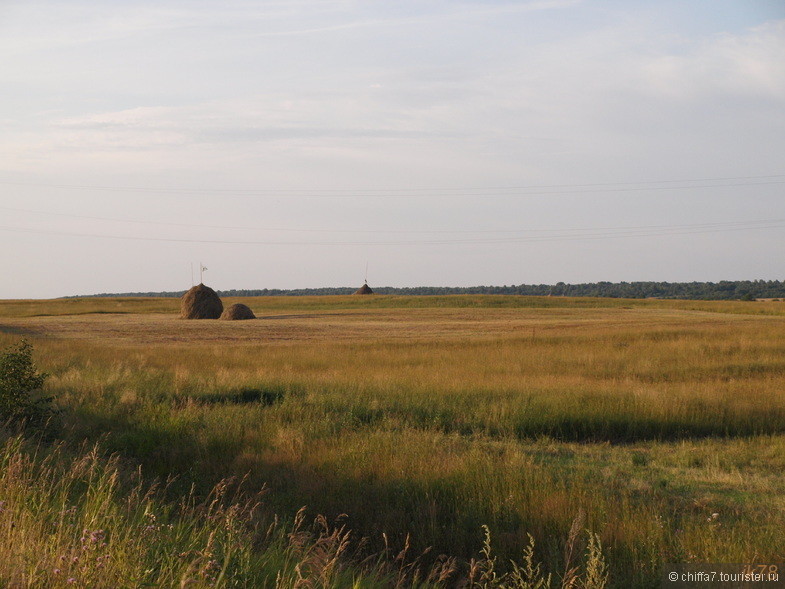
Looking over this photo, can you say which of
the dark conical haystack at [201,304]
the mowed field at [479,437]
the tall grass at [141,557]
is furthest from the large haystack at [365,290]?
the tall grass at [141,557]

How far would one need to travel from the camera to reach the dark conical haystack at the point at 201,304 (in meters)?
55.2

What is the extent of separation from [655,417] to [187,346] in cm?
2220

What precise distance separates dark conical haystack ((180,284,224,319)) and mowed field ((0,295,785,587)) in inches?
1149

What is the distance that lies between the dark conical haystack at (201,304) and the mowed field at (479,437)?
29.2 metres

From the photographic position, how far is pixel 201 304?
55469 millimetres

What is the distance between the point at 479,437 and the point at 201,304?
151 ft

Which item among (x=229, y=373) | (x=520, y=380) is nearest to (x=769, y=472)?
(x=520, y=380)

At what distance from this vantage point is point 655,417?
13.9 meters

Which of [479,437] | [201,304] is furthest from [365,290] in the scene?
[479,437]

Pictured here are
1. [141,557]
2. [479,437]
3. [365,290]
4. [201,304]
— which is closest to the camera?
[141,557]

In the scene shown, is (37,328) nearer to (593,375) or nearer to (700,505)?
(593,375)

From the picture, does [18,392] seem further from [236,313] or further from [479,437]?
[236,313]

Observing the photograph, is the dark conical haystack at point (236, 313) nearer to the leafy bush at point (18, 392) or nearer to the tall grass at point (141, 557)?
the leafy bush at point (18, 392)

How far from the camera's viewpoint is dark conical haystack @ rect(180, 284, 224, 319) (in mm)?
55156
